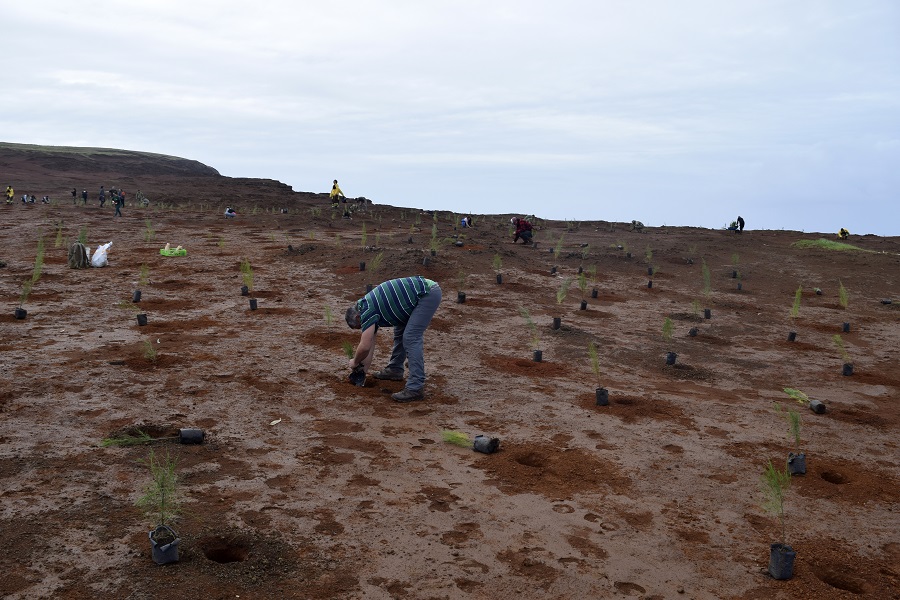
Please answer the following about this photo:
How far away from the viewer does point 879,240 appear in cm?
2666

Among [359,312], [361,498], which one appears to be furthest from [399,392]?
[361,498]

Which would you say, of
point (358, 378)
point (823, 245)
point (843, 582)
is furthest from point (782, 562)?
point (823, 245)

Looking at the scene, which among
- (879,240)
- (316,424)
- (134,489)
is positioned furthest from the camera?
(879,240)

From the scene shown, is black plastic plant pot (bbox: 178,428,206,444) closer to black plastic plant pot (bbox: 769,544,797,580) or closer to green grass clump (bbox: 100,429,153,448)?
green grass clump (bbox: 100,429,153,448)

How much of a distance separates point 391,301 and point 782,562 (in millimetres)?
3869

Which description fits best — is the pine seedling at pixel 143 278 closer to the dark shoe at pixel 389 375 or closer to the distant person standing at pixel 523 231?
the dark shoe at pixel 389 375

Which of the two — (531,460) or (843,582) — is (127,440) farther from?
(843,582)

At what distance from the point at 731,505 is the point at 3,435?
5342 mm

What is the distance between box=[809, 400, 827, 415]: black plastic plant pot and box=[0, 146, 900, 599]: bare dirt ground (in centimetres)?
22

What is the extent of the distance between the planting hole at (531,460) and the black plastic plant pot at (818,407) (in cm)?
327

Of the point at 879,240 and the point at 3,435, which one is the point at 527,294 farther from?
the point at 879,240

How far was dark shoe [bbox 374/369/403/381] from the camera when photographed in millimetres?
6786

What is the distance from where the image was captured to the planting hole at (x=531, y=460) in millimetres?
4938

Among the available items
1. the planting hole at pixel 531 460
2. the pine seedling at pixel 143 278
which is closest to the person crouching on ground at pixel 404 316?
the planting hole at pixel 531 460
